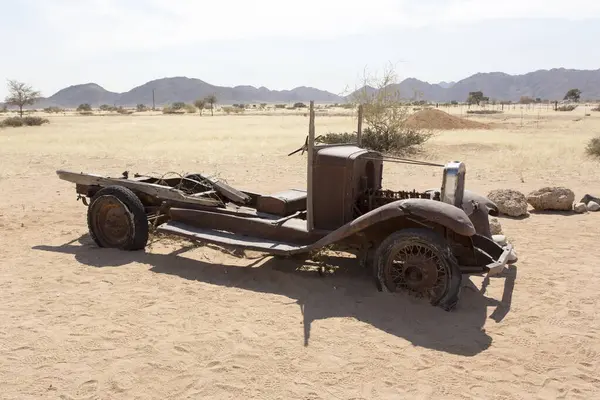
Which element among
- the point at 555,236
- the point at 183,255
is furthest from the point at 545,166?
the point at 183,255

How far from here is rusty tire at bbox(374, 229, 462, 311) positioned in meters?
4.89

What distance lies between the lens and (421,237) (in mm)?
4918

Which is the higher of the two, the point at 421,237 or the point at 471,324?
the point at 421,237

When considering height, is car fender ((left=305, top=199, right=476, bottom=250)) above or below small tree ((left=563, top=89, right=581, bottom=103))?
below

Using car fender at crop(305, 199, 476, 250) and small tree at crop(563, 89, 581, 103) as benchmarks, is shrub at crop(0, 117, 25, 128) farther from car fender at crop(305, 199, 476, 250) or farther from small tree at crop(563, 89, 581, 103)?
small tree at crop(563, 89, 581, 103)

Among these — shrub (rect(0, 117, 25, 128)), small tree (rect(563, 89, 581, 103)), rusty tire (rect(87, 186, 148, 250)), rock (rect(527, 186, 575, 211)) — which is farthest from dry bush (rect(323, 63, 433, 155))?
small tree (rect(563, 89, 581, 103))

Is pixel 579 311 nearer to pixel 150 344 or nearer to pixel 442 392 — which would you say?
pixel 442 392

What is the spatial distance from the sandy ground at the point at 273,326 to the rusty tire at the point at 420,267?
0.51 ft

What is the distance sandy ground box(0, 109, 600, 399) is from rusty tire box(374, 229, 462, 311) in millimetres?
155

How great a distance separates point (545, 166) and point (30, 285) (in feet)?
45.6

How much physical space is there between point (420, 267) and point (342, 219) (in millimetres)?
1038

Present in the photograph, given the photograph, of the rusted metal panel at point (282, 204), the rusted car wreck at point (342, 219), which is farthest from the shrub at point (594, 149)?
the rusted metal panel at point (282, 204)

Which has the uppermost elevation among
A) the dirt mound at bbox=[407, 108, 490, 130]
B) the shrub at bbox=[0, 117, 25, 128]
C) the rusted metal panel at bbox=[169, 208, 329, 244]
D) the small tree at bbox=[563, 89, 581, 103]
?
the small tree at bbox=[563, 89, 581, 103]

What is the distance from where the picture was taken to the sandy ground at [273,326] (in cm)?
380
